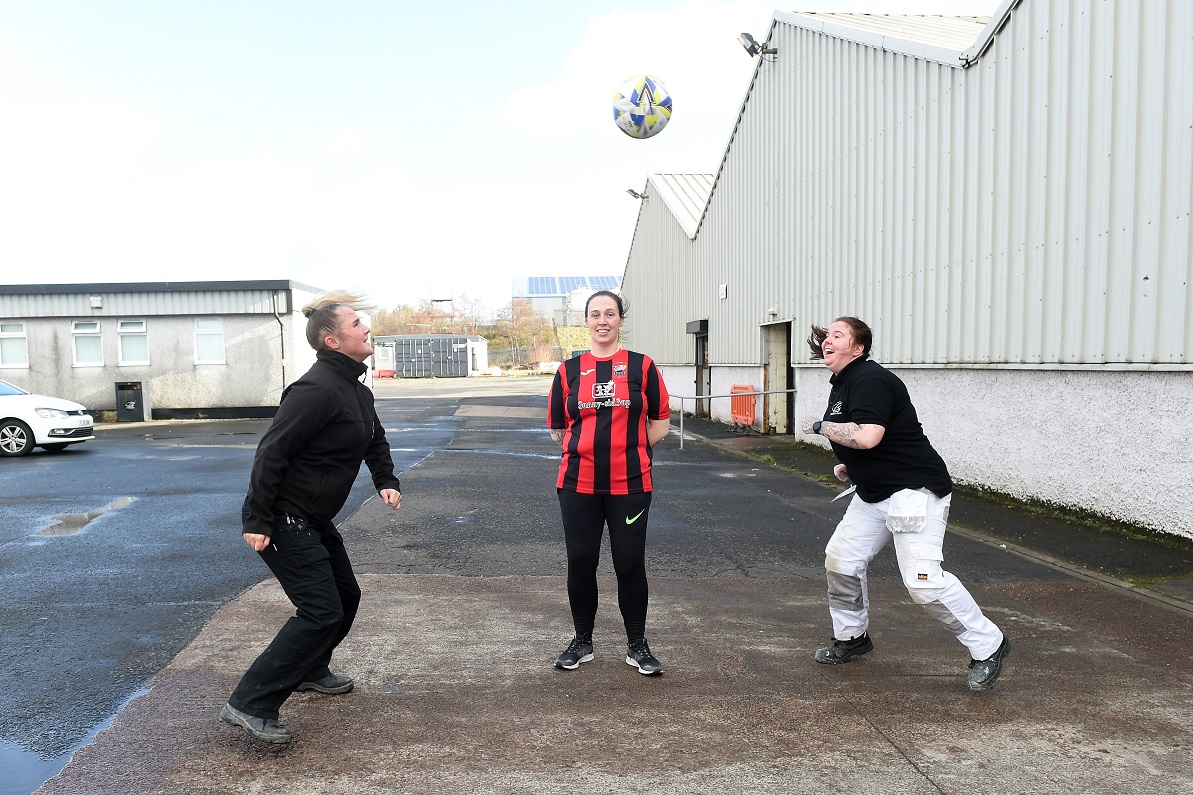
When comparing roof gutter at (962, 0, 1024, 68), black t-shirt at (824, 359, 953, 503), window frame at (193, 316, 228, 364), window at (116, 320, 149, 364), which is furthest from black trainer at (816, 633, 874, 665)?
window at (116, 320, 149, 364)

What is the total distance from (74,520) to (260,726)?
254 inches

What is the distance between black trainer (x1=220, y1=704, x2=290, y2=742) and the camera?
353 cm

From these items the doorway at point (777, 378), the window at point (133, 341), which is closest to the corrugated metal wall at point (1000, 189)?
the doorway at point (777, 378)

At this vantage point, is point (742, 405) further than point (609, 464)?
Yes

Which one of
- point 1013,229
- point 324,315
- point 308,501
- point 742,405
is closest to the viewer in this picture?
point 308,501

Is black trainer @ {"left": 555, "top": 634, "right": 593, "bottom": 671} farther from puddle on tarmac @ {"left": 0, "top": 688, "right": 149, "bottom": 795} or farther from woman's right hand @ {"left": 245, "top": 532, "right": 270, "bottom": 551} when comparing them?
puddle on tarmac @ {"left": 0, "top": 688, "right": 149, "bottom": 795}

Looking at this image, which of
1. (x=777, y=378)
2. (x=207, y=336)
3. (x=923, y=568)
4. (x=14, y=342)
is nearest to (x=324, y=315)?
(x=923, y=568)

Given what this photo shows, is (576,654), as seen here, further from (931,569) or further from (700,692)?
(931,569)

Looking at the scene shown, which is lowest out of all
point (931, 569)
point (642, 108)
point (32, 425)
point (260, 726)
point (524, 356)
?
point (524, 356)

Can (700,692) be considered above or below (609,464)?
below

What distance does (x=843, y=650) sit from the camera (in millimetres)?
4570

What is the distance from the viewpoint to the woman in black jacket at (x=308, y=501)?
3.58m

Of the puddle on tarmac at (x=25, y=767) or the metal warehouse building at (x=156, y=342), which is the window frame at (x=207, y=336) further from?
the puddle on tarmac at (x=25, y=767)

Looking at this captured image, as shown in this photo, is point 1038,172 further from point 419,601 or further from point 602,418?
point 419,601
